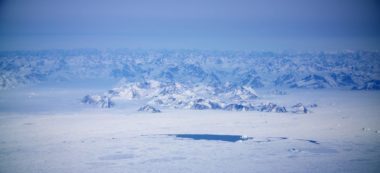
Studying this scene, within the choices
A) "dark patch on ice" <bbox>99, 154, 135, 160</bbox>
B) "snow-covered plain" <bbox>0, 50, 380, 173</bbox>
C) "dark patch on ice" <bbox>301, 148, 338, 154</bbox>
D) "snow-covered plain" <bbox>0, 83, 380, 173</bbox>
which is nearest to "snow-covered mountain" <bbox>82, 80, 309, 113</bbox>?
"snow-covered plain" <bbox>0, 50, 380, 173</bbox>

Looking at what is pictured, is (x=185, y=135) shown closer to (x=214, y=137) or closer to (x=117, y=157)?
(x=214, y=137)

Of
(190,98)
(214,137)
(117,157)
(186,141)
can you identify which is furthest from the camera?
(190,98)

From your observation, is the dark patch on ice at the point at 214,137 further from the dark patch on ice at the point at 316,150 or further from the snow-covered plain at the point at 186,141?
the dark patch on ice at the point at 316,150

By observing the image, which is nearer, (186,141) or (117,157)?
(117,157)

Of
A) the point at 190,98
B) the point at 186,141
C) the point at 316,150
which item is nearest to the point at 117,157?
the point at 186,141

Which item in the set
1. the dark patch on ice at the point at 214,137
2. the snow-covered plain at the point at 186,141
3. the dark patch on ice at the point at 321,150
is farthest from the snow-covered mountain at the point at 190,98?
the dark patch on ice at the point at 321,150

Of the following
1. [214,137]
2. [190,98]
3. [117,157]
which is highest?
[190,98]

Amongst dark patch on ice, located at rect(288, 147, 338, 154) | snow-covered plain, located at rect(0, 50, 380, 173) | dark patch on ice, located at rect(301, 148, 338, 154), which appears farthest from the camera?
dark patch on ice, located at rect(288, 147, 338, 154)

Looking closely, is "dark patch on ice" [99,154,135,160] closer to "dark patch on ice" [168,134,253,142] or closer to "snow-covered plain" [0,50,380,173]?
"snow-covered plain" [0,50,380,173]

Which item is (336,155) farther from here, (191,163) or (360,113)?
(360,113)
